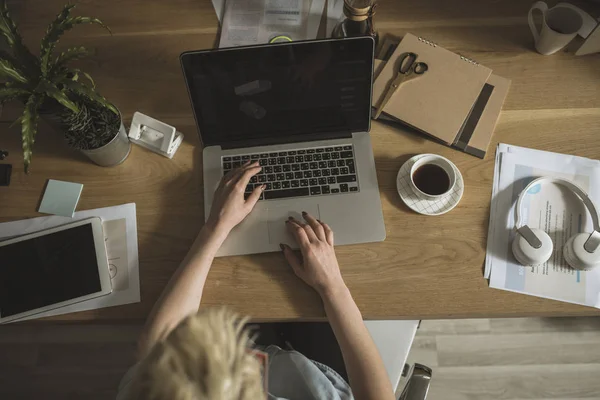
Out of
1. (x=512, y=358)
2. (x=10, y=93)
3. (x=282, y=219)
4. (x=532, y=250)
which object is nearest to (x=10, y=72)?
(x=10, y=93)

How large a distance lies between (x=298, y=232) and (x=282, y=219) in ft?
0.18

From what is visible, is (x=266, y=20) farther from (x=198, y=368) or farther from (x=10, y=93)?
(x=198, y=368)

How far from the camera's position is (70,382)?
1501 millimetres

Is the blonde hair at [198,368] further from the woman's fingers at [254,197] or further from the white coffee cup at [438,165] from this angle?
the white coffee cup at [438,165]

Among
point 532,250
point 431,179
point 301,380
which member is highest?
point 431,179

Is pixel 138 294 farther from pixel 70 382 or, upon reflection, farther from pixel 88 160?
pixel 70 382

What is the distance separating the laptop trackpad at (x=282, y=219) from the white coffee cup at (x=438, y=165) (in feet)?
0.64

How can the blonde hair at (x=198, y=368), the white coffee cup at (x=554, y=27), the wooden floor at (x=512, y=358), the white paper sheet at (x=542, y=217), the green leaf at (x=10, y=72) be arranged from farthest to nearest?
the wooden floor at (x=512, y=358) → the white coffee cup at (x=554, y=27) → the white paper sheet at (x=542, y=217) → the green leaf at (x=10, y=72) → the blonde hair at (x=198, y=368)

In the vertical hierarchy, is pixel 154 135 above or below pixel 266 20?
below

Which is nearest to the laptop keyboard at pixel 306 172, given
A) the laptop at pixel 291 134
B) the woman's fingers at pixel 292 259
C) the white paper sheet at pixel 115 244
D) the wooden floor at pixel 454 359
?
the laptop at pixel 291 134

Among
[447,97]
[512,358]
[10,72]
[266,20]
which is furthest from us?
[512,358]

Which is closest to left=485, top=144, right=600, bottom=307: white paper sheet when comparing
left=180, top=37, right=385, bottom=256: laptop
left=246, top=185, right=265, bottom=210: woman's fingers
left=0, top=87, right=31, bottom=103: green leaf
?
left=180, top=37, right=385, bottom=256: laptop

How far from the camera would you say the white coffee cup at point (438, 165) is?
0.85 metres

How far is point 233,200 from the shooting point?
87cm
